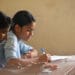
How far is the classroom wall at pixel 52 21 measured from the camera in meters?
2.63

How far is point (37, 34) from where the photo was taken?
2697mm

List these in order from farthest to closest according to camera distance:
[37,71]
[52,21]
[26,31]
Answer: [52,21] < [26,31] < [37,71]

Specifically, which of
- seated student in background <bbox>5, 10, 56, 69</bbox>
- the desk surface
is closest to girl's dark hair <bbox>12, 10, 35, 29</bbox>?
seated student in background <bbox>5, 10, 56, 69</bbox>

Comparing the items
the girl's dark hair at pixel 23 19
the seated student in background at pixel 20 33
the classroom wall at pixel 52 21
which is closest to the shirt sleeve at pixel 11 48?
the seated student in background at pixel 20 33

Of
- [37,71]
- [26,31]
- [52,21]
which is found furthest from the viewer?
[52,21]

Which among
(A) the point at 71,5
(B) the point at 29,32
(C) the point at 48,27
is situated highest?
(A) the point at 71,5

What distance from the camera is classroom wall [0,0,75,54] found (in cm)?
263

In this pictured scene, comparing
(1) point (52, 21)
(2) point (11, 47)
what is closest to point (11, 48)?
(2) point (11, 47)

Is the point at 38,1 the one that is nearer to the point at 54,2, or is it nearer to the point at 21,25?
the point at 54,2

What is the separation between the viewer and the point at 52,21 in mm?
2656

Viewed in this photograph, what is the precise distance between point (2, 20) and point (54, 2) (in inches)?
53.5

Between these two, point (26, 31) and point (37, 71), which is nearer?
point (37, 71)

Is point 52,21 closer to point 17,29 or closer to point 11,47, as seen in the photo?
point 17,29

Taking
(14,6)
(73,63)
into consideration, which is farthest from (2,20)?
(14,6)
